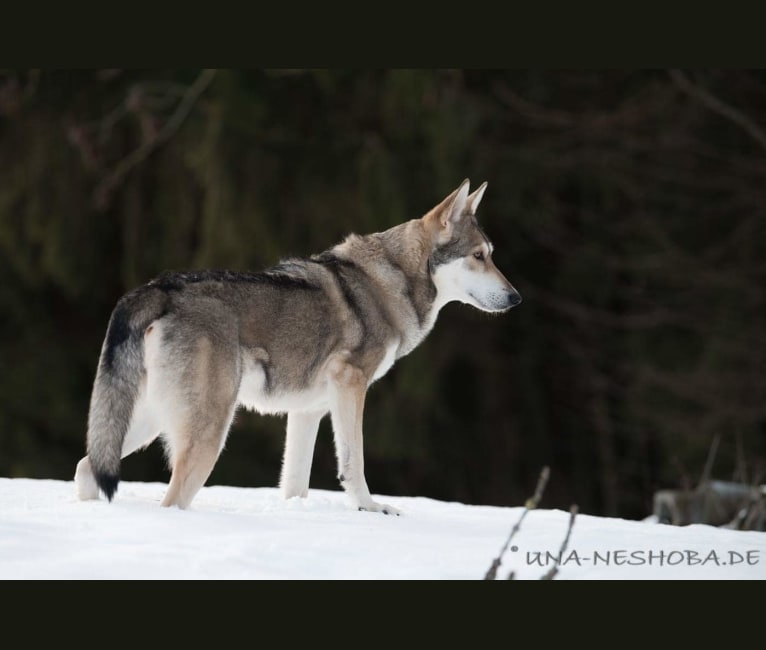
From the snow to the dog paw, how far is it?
0.15 meters

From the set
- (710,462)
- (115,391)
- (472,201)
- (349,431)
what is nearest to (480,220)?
(710,462)

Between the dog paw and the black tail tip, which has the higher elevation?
the black tail tip

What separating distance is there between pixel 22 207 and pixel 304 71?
369 cm

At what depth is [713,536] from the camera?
5.75 m

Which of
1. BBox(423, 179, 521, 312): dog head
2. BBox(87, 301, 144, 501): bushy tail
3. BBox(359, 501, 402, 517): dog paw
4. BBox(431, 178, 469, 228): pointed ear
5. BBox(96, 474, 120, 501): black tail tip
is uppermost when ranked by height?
BBox(431, 178, 469, 228): pointed ear

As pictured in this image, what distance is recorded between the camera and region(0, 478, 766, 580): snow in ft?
14.7

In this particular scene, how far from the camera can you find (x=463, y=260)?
7160 millimetres

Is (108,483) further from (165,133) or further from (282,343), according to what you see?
(165,133)

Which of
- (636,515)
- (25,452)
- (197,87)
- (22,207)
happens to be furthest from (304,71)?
(636,515)

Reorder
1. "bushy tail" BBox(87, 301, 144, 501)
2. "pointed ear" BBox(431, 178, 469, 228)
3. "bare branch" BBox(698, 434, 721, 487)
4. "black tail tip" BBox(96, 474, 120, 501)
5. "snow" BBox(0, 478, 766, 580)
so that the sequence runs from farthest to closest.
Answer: "bare branch" BBox(698, 434, 721, 487) → "pointed ear" BBox(431, 178, 469, 228) → "bushy tail" BBox(87, 301, 144, 501) → "black tail tip" BBox(96, 474, 120, 501) → "snow" BBox(0, 478, 766, 580)

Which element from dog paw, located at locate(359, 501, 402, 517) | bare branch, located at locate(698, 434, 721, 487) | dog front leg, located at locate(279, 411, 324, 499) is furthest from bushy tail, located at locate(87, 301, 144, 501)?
bare branch, located at locate(698, 434, 721, 487)

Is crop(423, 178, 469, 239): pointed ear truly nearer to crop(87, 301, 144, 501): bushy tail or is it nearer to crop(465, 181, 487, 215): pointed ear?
crop(465, 181, 487, 215): pointed ear

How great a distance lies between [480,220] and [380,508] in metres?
8.50

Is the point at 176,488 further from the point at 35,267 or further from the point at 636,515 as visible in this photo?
the point at 636,515
